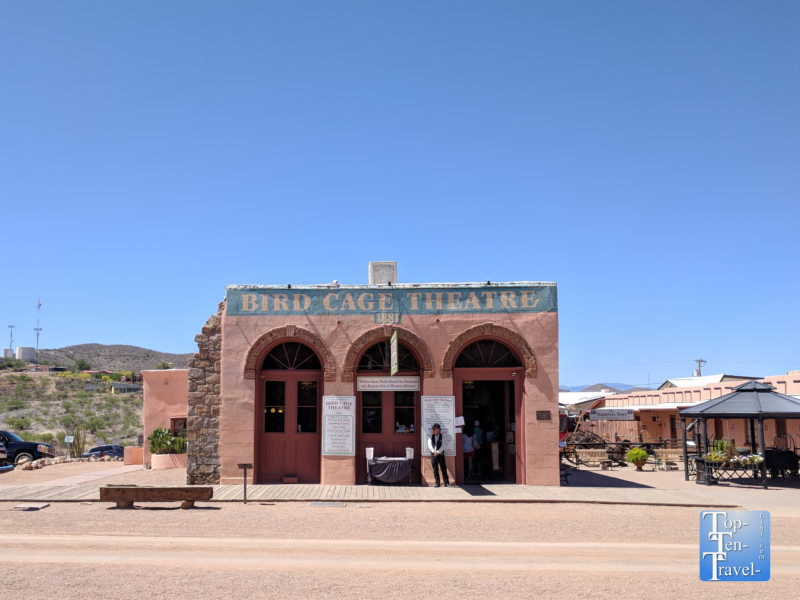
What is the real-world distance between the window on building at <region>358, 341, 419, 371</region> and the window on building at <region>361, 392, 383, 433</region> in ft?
2.21

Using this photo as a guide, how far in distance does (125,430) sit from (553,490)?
38584 millimetres

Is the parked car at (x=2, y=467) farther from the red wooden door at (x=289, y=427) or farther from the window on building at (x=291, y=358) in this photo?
the window on building at (x=291, y=358)

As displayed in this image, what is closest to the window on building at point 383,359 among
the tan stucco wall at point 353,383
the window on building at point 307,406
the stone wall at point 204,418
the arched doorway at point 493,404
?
the tan stucco wall at point 353,383

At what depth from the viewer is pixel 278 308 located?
17.0 metres

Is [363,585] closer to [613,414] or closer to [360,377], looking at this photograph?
[360,377]

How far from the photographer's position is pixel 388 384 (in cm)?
1683

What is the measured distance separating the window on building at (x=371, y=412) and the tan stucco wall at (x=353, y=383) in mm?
558

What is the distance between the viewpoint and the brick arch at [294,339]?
655 inches

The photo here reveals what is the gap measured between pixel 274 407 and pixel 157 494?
409 centimetres

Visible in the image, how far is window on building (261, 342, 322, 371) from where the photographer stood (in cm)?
1711

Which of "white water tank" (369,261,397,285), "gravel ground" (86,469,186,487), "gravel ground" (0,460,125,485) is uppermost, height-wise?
"white water tank" (369,261,397,285)

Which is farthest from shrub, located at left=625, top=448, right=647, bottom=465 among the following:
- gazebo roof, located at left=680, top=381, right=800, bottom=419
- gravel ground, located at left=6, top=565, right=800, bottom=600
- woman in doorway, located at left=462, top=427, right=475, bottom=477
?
gravel ground, located at left=6, top=565, right=800, bottom=600

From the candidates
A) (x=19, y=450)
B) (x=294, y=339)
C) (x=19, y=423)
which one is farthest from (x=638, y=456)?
(x=19, y=423)

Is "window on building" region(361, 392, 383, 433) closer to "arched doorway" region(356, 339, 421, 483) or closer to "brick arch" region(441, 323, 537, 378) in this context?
"arched doorway" region(356, 339, 421, 483)
